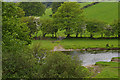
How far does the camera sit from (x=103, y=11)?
4126 inches

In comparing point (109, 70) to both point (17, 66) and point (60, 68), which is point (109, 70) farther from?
point (17, 66)

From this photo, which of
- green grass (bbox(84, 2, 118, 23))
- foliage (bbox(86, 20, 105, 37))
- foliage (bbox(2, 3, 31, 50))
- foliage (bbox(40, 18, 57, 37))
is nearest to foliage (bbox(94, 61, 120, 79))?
foliage (bbox(2, 3, 31, 50))

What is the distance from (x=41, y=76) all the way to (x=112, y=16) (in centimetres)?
8096

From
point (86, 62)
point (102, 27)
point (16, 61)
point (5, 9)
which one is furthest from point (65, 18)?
point (16, 61)

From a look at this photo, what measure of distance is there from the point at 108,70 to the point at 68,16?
39.6 metres

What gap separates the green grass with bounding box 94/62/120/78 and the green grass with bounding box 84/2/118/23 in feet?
191

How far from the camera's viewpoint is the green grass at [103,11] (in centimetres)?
9588

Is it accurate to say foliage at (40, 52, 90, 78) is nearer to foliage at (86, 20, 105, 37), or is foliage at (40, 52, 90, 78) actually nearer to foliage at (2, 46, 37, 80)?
foliage at (2, 46, 37, 80)

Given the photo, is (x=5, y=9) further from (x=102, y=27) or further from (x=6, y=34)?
(x=102, y=27)

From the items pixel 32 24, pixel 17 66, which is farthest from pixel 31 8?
pixel 17 66

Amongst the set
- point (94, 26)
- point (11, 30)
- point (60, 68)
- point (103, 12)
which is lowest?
point (60, 68)

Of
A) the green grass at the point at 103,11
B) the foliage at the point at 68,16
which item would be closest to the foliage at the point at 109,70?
the foliage at the point at 68,16

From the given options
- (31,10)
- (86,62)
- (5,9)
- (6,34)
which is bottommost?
(86,62)

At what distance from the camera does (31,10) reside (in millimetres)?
102875
